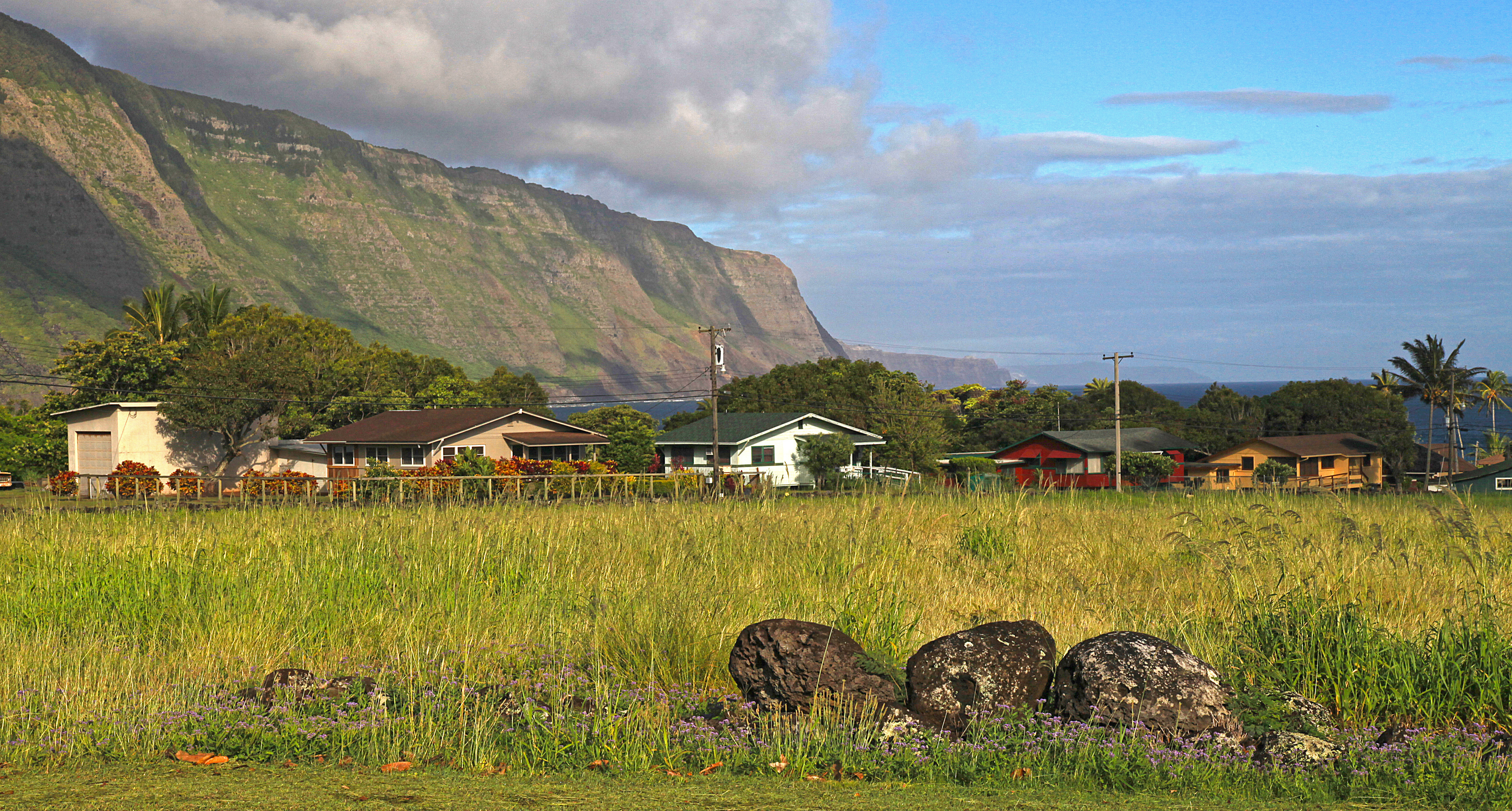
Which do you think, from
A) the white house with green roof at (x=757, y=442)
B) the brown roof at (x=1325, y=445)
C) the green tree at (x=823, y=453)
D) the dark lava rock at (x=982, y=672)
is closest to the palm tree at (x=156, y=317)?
the white house with green roof at (x=757, y=442)

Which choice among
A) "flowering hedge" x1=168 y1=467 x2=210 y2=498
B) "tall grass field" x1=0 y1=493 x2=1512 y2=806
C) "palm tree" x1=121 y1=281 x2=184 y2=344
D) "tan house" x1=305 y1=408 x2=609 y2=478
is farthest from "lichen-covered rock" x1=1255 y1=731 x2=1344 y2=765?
A: "palm tree" x1=121 y1=281 x2=184 y2=344

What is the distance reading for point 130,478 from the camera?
3300cm

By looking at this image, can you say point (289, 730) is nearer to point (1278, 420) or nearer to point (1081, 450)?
point (1081, 450)

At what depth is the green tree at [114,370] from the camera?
6303cm

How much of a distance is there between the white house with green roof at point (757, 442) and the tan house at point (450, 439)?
5589mm

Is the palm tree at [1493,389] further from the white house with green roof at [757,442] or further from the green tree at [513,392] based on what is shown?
the green tree at [513,392]

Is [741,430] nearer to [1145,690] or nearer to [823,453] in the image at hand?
[823,453]

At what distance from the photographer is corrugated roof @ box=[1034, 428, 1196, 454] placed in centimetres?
6812

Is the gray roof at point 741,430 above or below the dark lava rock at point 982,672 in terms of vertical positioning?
above

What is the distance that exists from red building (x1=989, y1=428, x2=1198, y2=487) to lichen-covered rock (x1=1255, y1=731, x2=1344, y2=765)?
59.9m

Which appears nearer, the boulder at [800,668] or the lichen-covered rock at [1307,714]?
the lichen-covered rock at [1307,714]

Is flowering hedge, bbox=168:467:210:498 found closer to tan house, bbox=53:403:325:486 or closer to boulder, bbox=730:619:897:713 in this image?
tan house, bbox=53:403:325:486

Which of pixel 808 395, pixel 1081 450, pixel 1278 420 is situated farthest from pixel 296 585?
pixel 1278 420

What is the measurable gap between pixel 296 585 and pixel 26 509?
7.77 meters
